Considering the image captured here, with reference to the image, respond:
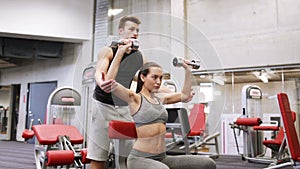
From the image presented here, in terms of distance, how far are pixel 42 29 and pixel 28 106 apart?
9.88ft

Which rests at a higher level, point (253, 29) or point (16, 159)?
point (253, 29)

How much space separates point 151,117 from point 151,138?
0.10 meters

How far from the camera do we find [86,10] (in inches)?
251

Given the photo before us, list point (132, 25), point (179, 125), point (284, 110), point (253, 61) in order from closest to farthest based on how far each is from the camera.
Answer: point (132, 25)
point (179, 125)
point (284, 110)
point (253, 61)

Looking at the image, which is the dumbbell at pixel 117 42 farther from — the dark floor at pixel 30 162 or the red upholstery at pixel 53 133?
the dark floor at pixel 30 162

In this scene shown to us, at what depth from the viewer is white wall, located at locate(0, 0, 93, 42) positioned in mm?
5762

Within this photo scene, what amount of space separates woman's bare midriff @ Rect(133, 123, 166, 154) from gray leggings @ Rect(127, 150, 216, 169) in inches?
3.6

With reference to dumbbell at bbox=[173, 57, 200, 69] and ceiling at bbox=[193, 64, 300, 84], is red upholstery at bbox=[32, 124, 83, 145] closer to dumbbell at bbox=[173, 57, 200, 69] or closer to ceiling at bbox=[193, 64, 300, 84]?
dumbbell at bbox=[173, 57, 200, 69]

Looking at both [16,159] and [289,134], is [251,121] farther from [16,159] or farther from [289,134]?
[16,159]

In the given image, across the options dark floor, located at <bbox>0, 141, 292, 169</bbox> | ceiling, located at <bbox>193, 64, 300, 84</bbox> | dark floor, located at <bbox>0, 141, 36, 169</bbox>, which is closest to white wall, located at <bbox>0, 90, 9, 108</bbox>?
dark floor, located at <bbox>0, 141, 36, 169</bbox>

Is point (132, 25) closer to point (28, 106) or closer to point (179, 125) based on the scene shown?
point (179, 125)

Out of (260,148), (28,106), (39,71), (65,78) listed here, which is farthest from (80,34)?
(260,148)

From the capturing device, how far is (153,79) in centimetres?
114

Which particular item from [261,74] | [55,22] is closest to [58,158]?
[55,22]
